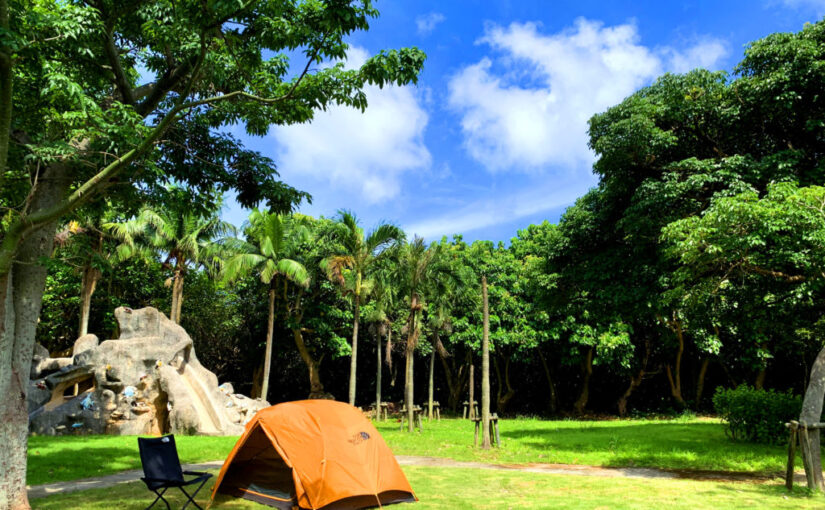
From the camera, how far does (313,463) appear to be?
739cm

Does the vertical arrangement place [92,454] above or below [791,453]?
below

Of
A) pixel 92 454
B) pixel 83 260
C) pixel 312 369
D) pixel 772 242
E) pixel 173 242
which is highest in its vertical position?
pixel 173 242

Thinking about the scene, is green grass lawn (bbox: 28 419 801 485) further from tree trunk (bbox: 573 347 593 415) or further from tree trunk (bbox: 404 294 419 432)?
tree trunk (bbox: 573 347 593 415)

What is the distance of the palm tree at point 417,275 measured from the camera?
18.3 metres

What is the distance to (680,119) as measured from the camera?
1381cm

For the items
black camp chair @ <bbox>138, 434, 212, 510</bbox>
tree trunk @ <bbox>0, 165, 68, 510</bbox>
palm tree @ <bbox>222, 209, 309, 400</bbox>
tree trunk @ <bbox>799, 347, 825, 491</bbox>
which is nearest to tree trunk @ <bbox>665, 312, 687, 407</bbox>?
tree trunk @ <bbox>799, 347, 825, 491</bbox>

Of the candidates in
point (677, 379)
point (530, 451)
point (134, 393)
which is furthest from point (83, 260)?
point (677, 379)

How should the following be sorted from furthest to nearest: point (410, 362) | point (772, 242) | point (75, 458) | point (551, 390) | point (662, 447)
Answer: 1. point (551, 390)
2. point (410, 362)
3. point (662, 447)
4. point (75, 458)
5. point (772, 242)

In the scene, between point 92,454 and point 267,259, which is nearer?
point 92,454

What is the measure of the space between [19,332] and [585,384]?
25340mm

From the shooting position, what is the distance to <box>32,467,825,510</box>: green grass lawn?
7348mm

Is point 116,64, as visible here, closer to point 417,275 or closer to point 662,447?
point 417,275

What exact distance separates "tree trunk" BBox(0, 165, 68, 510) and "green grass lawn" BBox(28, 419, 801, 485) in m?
3.06

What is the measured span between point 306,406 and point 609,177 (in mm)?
11278
